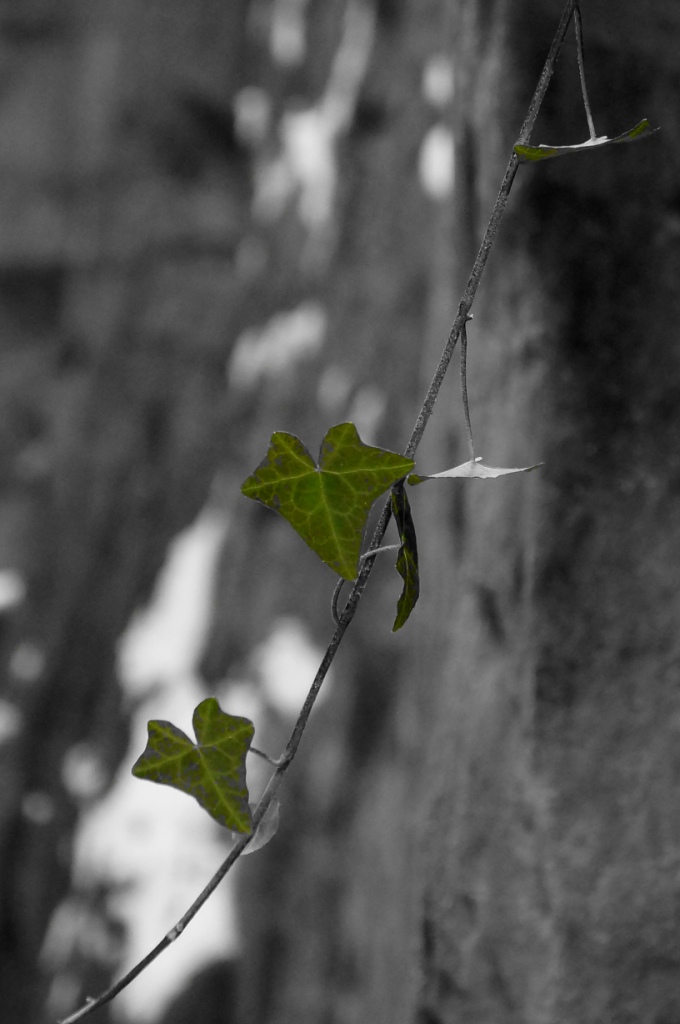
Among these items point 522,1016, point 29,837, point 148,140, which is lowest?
point 522,1016

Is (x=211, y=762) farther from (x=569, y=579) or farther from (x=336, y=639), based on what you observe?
(x=569, y=579)

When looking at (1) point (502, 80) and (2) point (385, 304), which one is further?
(2) point (385, 304)

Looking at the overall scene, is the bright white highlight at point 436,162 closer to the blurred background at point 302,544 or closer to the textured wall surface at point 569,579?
the blurred background at point 302,544

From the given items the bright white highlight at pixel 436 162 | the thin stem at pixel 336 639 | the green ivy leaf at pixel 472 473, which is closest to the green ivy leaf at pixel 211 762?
the thin stem at pixel 336 639

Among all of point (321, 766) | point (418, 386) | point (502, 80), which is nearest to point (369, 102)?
point (418, 386)

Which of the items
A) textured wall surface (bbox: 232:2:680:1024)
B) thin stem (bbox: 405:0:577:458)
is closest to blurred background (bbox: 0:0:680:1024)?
textured wall surface (bbox: 232:2:680:1024)

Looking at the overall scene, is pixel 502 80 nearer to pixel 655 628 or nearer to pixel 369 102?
pixel 655 628

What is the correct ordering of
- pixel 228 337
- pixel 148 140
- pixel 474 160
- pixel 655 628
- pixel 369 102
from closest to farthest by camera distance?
1. pixel 655 628
2. pixel 474 160
3. pixel 369 102
4. pixel 228 337
5. pixel 148 140
